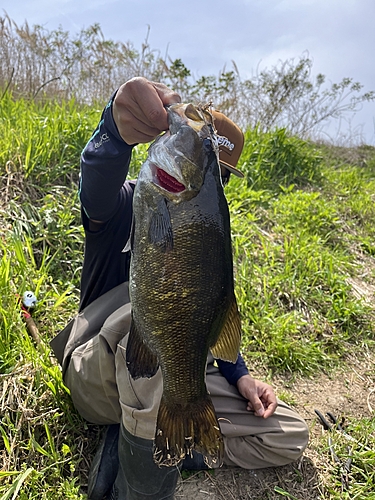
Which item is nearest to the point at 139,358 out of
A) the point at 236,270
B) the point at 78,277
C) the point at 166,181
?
the point at 166,181

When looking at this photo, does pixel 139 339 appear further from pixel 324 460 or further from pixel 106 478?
pixel 324 460

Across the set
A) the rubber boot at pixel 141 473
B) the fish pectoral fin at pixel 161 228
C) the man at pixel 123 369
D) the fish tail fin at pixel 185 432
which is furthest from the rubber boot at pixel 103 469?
the fish pectoral fin at pixel 161 228

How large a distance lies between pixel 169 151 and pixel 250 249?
290cm

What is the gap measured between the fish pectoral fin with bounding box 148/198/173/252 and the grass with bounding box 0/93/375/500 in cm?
127

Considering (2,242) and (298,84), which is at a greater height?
(298,84)

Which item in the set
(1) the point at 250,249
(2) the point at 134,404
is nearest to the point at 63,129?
(1) the point at 250,249

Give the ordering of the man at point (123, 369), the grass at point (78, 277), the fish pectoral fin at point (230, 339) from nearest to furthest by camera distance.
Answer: the fish pectoral fin at point (230, 339), the man at point (123, 369), the grass at point (78, 277)

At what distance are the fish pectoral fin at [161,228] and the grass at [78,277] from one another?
4.18 ft

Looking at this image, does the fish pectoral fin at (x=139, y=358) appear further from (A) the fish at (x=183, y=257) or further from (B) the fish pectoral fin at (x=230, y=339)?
(B) the fish pectoral fin at (x=230, y=339)

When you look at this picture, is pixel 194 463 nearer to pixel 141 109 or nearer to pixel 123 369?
pixel 123 369

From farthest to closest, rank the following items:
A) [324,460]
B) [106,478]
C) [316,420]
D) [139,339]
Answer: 1. [316,420]
2. [324,460]
3. [106,478]
4. [139,339]

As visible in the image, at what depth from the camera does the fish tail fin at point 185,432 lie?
1.45m

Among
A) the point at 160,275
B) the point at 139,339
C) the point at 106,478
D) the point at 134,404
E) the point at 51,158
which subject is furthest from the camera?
the point at 51,158

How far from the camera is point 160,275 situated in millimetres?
1289
